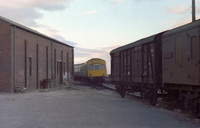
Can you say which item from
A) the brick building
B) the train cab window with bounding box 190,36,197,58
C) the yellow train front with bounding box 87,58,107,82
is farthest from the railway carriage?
the yellow train front with bounding box 87,58,107,82

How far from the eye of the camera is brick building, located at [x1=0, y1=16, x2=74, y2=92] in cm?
2144

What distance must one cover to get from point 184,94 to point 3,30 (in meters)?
17.5

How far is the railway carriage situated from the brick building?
35.3 feet

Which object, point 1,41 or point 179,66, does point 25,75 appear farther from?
point 179,66

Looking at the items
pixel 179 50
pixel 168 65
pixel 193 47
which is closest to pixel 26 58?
pixel 168 65

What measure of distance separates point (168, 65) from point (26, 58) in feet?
56.8

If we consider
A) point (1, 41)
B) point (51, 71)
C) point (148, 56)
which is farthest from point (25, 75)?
point (148, 56)

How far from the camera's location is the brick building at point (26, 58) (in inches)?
844

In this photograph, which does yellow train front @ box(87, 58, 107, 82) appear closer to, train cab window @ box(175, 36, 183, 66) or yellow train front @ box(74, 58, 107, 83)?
yellow train front @ box(74, 58, 107, 83)

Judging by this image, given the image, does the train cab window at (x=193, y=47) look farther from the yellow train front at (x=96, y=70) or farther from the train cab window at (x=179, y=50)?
the yellow train front at (x=96, y=70)

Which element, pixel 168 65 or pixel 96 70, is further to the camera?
pixel 96 70

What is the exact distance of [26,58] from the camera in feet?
80.5

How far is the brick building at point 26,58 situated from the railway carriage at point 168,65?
1077cm

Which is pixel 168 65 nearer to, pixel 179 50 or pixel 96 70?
pixel 179 50
